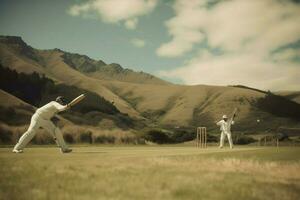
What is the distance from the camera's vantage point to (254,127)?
158375mm

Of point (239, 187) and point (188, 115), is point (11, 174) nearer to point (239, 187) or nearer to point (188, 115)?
point (239, 187)

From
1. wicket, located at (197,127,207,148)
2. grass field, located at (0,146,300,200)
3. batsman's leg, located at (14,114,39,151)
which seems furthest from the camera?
wicket, located at (197,127,207,148)

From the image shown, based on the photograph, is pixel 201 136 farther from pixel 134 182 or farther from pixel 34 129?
pixel 134 182

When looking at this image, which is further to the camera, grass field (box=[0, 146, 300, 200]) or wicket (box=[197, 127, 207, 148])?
wicket (box=[197, 127, 207, 148])

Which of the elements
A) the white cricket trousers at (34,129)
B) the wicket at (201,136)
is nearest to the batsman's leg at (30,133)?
the white cricket trousers at (34,129)

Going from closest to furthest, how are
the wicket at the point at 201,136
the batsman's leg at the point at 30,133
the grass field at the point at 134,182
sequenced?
the grass field at the point at 134,182 < the batsman's leg at the point at 30,133 < the wicket at the point at 201,136

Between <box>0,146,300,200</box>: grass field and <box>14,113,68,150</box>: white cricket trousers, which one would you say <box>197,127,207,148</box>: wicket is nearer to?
<box>14,113,68,150</box>: white cricket trousers

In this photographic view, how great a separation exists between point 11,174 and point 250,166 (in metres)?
9.53

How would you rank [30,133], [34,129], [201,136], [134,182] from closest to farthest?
[134,182] < [30,133] < [34,129] < [201,136]

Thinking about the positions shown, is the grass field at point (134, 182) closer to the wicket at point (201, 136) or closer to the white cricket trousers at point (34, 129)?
the white cricket trousers at point (34, 129)

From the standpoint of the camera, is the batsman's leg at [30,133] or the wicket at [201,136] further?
the wicket at [201,136]

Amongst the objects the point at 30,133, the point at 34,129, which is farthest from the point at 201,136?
the point at 30,133

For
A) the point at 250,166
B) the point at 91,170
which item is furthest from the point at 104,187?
the point at 250,166

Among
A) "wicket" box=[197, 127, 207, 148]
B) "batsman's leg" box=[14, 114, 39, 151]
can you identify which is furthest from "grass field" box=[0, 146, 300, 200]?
"wicket" box=[197, 127, 207, 148]
